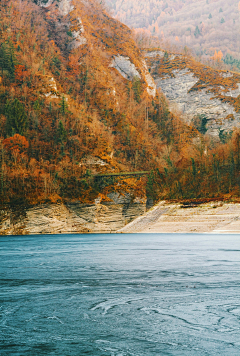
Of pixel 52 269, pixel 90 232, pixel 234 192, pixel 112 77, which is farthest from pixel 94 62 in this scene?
pixel 52 269

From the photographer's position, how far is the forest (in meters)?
103

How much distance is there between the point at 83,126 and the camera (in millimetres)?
121250

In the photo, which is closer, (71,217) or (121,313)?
(121,313)

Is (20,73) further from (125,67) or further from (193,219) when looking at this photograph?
(193,219)

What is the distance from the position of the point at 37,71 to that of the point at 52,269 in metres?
116

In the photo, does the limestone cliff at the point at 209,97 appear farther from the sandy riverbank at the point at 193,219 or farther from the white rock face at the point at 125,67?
the sandy riverbank at the point at 193,219

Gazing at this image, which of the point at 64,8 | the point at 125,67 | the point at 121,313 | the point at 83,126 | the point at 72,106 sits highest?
the point at 64,8

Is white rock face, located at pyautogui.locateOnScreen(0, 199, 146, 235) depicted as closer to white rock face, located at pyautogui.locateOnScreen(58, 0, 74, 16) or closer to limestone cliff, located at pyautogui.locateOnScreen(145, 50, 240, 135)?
limestone cliff, located at pyautogui.locateOnScreen(145, 50, 240, 135)

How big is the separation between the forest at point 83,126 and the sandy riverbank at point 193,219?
6.17 meters

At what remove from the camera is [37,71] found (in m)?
130

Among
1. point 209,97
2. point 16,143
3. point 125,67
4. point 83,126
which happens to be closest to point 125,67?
point 125,67

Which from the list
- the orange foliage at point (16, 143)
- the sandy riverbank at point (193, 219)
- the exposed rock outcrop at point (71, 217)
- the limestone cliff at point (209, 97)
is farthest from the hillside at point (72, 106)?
the sandy riverbank at point (193, 219)

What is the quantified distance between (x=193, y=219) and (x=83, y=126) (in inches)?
2214

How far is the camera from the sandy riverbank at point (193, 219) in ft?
243
